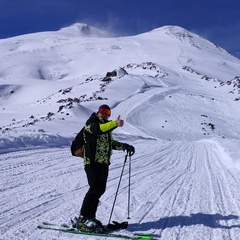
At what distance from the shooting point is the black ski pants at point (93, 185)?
5.53 meters

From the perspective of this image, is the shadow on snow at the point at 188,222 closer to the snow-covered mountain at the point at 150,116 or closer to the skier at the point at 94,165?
the snow-covered mountain at the point at 150,116

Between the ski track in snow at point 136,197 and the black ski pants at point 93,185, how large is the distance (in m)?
0.45

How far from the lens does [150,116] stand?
3925 centimetres

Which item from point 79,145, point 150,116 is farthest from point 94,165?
point 150,116

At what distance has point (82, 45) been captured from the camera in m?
150

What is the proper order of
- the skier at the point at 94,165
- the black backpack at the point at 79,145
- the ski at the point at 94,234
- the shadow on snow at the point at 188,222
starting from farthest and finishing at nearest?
the shadow on snow at the point at 188,222, the black backpack at the point at 79,145, the skier at the point at 94,165, the ski at the point at 94,234

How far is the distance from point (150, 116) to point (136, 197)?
31633 mm

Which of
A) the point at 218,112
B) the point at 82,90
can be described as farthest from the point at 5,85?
the point at 218,112

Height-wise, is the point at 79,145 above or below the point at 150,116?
below

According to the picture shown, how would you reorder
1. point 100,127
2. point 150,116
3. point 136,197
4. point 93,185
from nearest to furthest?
point 100,127, point 93,185, point 136,197, point 150,116

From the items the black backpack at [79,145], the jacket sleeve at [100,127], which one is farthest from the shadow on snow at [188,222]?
the jacket sleeve at [100,127]

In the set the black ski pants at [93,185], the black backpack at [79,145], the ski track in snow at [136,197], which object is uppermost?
the black backpack at [79,145]

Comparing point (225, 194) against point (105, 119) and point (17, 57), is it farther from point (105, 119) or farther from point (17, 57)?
point (17, 57)

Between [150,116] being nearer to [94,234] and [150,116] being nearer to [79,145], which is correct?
[79,145]
